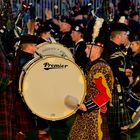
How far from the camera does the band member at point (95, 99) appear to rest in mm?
4746

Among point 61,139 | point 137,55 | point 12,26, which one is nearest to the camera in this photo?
point 61,139

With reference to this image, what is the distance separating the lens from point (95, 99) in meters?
4.74

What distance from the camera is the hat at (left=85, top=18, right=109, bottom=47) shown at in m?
5.16

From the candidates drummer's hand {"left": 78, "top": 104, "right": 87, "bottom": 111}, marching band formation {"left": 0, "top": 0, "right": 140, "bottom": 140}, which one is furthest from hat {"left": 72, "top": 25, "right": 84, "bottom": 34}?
drummer's hand {"left": 78, "top": 104, "right": 87, "bottom": 111}

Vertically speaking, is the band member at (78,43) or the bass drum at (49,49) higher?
the bass drum at (49,49)

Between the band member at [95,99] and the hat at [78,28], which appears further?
the hat at [78,28]

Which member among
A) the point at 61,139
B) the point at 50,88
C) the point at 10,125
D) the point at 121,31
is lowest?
the point at 61,139

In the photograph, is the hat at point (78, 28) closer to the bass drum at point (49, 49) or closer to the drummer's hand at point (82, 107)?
the bass drum at point (49, 49)

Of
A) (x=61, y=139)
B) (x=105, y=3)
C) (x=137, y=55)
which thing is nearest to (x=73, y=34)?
(x=105, y=3)

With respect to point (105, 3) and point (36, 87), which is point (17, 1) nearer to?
point (105, 3)

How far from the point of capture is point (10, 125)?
18.0 feet

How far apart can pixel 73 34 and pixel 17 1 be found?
10.4 feet

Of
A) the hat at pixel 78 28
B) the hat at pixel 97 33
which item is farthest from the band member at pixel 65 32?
the hat at pixel 97 33

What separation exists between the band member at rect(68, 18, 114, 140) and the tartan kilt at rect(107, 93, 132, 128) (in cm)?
122
